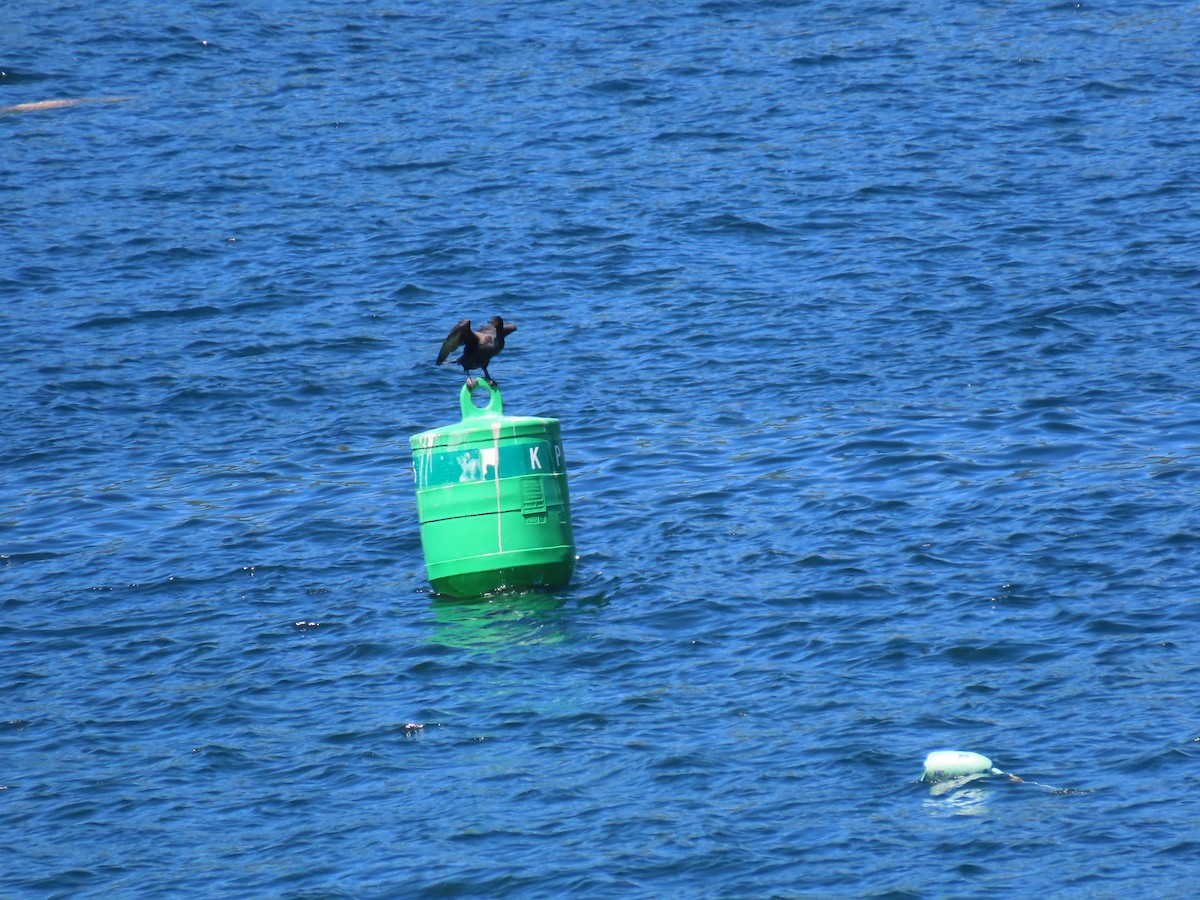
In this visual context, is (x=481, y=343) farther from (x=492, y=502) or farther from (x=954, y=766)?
(x=954, y=766)

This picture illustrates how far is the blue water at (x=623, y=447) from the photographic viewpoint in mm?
8555

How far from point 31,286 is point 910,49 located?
16183mm

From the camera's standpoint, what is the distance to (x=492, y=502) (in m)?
11.3

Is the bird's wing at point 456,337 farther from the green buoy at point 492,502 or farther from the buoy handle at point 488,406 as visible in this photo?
the green buoy at point 492,502

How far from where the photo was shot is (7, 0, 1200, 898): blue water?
337 inches

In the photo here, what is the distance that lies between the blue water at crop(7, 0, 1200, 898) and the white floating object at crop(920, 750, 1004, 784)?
183 mm

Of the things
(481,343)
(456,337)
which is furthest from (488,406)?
(456,337)

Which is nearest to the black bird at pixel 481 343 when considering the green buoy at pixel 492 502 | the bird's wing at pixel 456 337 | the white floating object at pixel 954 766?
the bird's wing at pixel 456 337

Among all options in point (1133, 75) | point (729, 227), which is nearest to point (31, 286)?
point (729, 227)

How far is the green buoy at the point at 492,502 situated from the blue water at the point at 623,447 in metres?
0.31

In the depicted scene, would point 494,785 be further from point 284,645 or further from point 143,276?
point 143,276

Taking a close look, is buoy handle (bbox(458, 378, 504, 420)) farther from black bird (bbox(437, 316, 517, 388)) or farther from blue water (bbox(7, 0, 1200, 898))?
blue water (bbox(7, 0, 1200, 898))

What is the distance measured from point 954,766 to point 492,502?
404 centimetres

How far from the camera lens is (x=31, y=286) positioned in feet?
71.7
